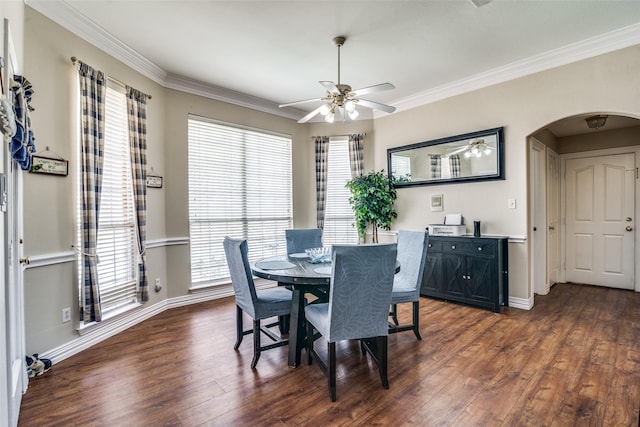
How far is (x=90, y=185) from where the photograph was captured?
2656 millimetres

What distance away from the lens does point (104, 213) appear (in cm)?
294

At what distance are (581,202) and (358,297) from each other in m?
4.88

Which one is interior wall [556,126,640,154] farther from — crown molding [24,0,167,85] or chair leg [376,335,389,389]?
crown molding [24,0,167,85]

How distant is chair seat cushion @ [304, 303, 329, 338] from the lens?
2037 millimetres

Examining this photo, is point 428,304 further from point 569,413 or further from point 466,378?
point 569,413

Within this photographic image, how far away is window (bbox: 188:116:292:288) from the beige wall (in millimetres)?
144

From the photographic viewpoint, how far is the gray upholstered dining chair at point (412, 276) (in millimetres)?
2748

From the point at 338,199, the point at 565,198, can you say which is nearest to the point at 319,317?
the point at 338,199

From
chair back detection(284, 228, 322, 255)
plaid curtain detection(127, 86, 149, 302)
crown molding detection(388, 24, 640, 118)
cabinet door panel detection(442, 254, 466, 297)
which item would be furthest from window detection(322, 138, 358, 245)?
plaid curtain detection(127, 86, 149, 302)

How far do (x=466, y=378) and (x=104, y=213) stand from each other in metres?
3.41

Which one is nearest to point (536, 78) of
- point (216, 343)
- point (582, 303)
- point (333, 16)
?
point (333, 16)

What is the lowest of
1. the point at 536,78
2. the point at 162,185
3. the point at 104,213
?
the point at 104,213

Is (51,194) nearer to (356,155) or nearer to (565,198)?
(356,155)

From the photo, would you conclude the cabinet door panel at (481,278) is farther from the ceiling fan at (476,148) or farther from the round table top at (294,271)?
the round table top at (294,271)
